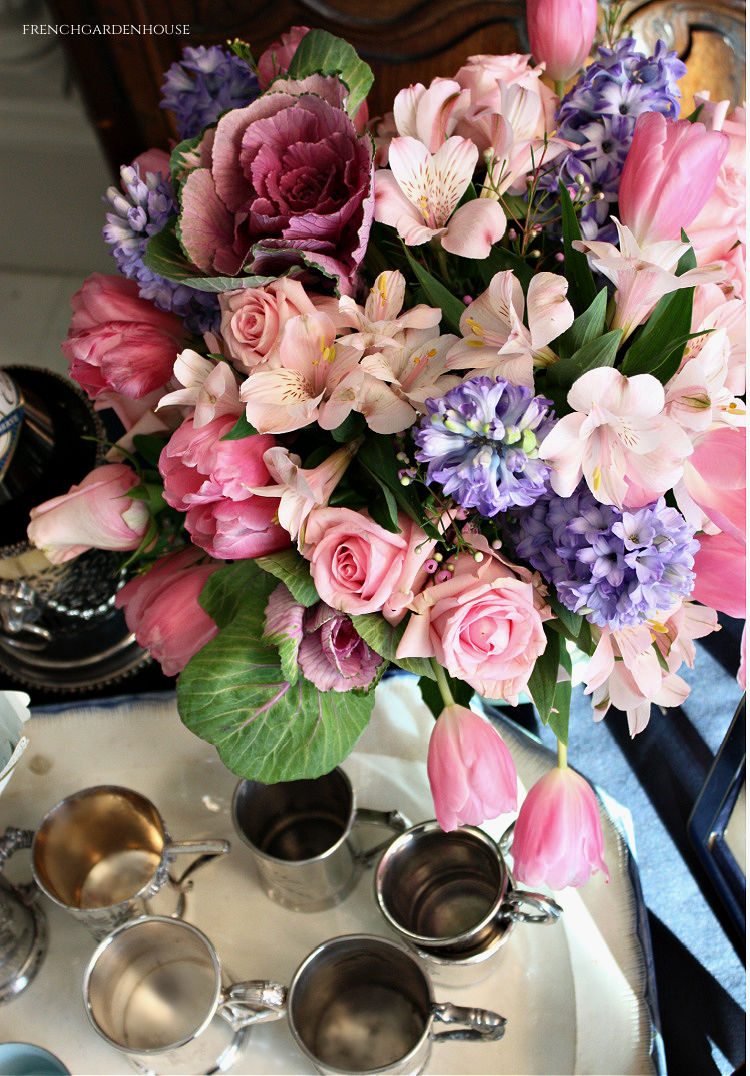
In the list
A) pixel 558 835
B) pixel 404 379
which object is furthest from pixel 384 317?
pixel 558 835

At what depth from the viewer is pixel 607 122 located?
354 millimetres

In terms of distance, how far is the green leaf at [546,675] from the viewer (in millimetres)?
359

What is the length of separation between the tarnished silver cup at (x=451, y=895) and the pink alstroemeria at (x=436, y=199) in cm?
30

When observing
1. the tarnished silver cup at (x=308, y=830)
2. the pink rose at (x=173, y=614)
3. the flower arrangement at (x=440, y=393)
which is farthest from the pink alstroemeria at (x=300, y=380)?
the tarnished silver cup at (x=308, y=830)

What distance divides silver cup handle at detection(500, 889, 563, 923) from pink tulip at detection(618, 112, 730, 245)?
314 mm

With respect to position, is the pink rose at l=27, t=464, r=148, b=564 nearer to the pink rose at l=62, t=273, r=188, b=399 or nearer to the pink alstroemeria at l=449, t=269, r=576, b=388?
the pink rose at l=62, t=273, r=188, b=399

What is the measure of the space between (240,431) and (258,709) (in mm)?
126

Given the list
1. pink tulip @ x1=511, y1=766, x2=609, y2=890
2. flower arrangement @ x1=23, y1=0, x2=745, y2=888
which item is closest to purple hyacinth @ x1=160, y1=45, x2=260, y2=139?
flower arrangement @ x1=23, y1=0, x2=745, y2=888

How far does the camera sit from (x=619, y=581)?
0.97 feet

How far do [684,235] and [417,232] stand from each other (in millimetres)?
101

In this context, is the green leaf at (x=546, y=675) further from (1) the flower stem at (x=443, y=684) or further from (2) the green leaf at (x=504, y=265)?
(2) the green leaf at (x=504, y=265)

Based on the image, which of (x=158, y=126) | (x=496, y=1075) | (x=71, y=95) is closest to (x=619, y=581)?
(x=496, y=1075)

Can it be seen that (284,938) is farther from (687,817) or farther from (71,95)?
(71,95)

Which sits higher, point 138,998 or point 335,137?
point 335,137
